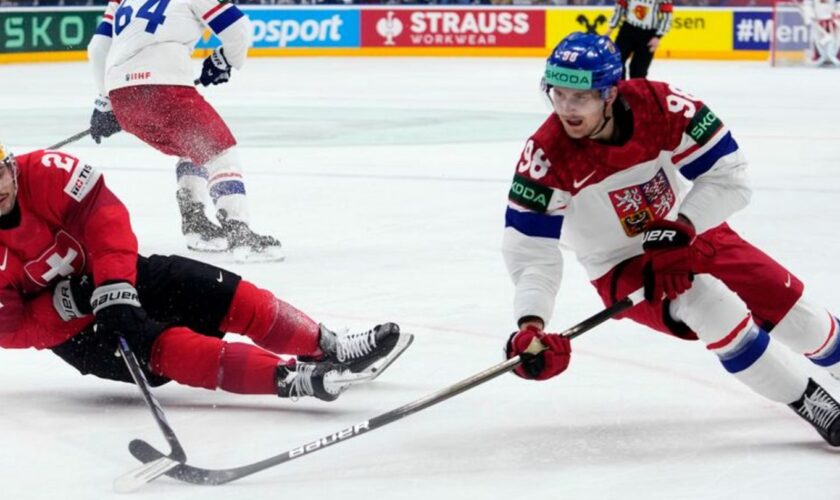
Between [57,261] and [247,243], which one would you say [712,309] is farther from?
[247,243]

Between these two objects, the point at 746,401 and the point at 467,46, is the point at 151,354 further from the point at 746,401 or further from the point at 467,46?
the point at 467,46

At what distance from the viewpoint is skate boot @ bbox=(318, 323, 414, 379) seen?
11.3ft

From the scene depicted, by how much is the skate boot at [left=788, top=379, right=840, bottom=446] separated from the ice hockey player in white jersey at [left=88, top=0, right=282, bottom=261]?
9.81 feet

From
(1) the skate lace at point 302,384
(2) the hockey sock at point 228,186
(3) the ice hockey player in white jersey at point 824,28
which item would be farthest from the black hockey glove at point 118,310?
(3) the ice hockey player in white jersey at point 824,28

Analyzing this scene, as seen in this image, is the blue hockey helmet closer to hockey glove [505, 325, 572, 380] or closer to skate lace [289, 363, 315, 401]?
hockey glove [505, 325, 572, 380]

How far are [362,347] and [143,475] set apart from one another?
0.79 m

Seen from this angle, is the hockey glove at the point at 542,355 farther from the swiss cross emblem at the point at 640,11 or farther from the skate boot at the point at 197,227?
the swiss cross emblem at the point at 640,11

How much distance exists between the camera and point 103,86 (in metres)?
6.04

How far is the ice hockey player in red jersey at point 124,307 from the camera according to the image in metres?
3.18

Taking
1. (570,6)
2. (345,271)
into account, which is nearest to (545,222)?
(345,271)

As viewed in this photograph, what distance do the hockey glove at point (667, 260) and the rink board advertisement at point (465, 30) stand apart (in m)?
13.9

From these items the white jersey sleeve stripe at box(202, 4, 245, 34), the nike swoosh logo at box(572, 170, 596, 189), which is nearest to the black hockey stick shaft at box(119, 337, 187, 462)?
the nike swoosh logo at box(572, 170, 596, 189)

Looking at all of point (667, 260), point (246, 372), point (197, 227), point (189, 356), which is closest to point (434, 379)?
point (246, 372)

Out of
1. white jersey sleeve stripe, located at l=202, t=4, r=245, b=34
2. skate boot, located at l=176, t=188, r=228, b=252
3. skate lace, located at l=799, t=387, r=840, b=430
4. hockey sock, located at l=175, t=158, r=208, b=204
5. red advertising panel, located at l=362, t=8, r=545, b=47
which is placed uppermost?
white jersey sleeve stripe, located at l=202, t=4, r=245, b=34
